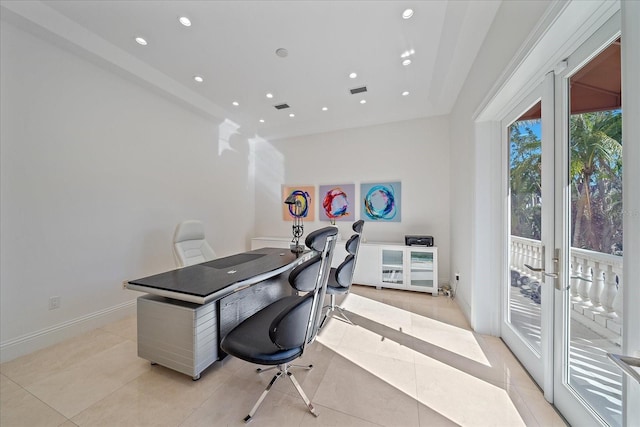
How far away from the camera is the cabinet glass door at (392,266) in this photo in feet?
12.1

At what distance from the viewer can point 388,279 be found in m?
3.75

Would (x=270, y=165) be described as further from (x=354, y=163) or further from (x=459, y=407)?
(x=459, y=407)

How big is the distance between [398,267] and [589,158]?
2.77 metres

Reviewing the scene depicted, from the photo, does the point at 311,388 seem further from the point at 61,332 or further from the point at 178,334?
the point at 61,332

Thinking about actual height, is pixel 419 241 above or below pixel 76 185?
below

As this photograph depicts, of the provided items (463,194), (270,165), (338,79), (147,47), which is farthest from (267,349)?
(270,165)

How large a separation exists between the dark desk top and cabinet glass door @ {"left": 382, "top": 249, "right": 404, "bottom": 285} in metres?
1.87

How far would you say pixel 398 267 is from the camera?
12.2ft

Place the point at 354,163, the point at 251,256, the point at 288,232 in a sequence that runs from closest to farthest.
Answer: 1. the point at 251,256
2. the point at 354,163
3. the point at 288,232

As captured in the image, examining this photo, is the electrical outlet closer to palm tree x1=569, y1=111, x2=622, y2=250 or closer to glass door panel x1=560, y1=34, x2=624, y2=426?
glass door panel x1=560, y1=34, x2=624, y2=426

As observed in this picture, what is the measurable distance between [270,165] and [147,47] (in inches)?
113

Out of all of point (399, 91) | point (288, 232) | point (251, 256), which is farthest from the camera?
point (288, 232)

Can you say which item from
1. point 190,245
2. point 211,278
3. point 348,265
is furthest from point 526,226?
point 190,245

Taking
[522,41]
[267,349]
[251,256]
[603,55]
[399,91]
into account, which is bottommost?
[267,349]
